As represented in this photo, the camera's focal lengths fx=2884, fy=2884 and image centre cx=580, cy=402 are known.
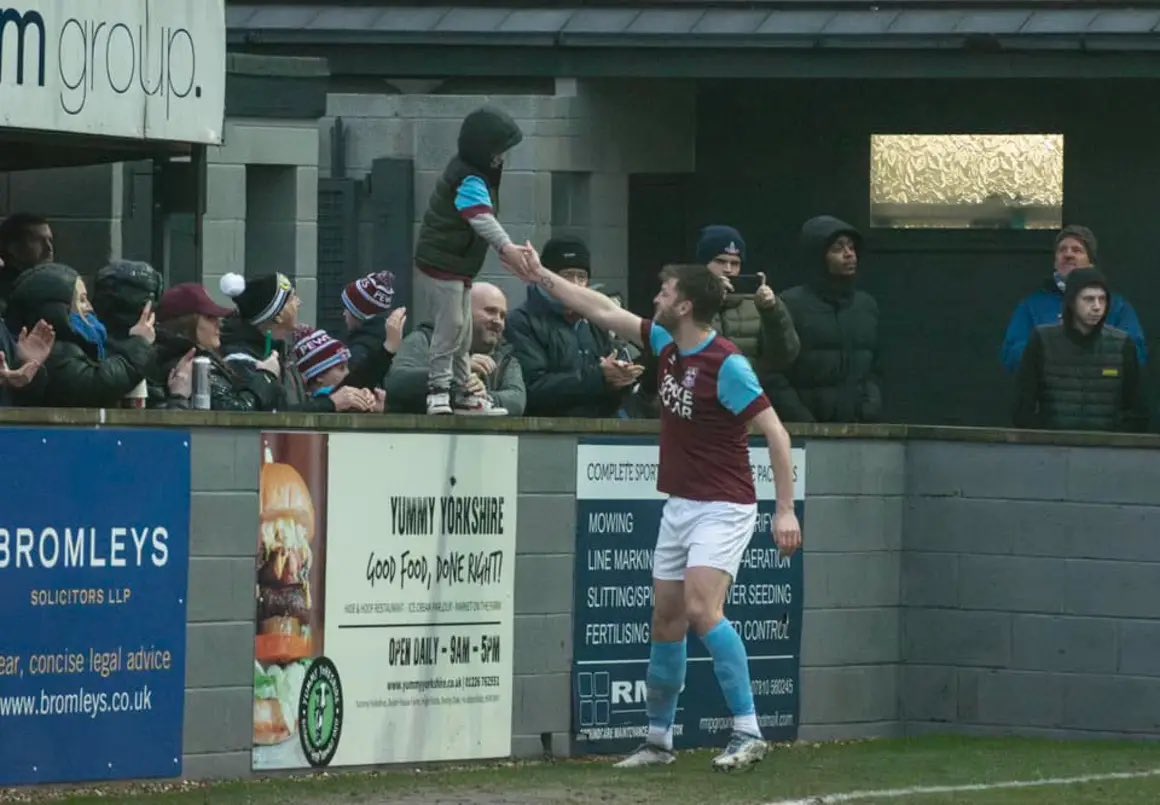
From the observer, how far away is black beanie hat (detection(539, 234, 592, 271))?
12.4 meters

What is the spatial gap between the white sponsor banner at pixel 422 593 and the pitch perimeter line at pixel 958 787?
1699 millimetres

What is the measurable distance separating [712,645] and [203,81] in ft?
13.5

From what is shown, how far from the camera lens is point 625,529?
1172cm

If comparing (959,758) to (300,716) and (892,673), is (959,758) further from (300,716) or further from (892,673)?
(300,716)

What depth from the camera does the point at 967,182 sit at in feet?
61.4

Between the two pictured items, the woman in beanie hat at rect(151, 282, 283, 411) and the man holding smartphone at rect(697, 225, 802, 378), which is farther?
the man holding smartphone at rect(697, 225, 802, 378)

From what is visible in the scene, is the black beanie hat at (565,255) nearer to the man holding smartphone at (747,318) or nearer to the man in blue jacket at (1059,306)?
the man holding smartphone at (747,318)

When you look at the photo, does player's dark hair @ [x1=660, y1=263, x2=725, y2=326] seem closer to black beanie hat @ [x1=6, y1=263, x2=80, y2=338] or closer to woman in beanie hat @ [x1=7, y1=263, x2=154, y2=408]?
woman in beanie hat @ [x1=7, y1=263, x2=154, y2=408]

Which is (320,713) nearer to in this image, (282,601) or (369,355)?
(282,601)

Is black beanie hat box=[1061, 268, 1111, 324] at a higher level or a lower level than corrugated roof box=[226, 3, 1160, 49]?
A: lower

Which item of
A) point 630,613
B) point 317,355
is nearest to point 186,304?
point 317,355

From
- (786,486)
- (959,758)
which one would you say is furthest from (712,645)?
(959,758)

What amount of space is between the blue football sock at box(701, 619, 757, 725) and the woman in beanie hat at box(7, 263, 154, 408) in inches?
91.5

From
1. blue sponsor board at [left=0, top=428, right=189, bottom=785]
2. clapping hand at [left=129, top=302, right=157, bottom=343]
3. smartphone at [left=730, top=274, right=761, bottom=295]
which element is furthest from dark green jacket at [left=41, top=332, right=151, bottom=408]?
smartphone at [left=730, top=274, right=761, bottom=295]
